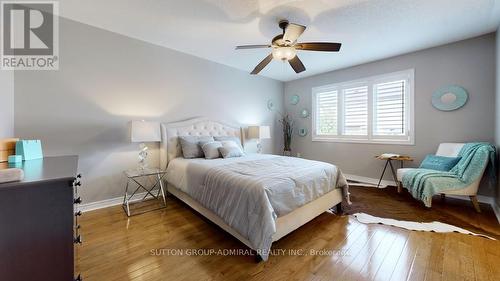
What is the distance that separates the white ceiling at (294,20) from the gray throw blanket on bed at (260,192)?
1.86 m

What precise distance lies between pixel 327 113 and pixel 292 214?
3.46m

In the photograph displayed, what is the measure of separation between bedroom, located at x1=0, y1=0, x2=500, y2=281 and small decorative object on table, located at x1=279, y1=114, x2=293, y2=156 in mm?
1396

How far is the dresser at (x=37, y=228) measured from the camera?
84 centimetres

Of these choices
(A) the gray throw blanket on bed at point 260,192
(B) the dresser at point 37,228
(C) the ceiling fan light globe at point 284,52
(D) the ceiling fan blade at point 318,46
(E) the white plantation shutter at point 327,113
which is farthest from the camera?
(E) the white plantation shutter at point 327,113

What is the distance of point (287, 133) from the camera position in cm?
541

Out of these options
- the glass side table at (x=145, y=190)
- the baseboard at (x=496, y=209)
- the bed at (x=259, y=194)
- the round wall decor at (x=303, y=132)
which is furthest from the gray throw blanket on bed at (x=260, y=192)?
the round wall decor at (x=303, y=132)

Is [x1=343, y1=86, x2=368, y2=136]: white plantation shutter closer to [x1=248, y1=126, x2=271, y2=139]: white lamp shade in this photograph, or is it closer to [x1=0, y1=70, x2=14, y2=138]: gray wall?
→ [x1=248, y1=126, x2=271, y2=139]: white lamp shade

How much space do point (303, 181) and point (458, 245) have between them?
155cm

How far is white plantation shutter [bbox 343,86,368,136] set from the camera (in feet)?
13.8

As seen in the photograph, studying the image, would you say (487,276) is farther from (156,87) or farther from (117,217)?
(156,87)

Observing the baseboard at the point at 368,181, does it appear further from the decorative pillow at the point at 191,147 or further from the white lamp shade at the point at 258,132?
the decorative pillow at the point at 191,147

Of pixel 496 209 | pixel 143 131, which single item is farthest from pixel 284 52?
pixel 496 209

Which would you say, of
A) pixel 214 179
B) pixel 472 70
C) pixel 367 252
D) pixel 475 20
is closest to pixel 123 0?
pixel 214 179

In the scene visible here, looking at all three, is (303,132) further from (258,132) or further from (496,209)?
(496,209)
